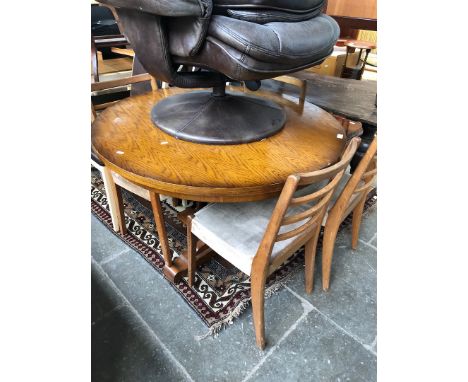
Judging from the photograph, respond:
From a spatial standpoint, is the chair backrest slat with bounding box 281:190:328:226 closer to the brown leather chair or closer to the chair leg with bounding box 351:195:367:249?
the brown leather chair

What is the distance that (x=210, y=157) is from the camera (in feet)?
3.40

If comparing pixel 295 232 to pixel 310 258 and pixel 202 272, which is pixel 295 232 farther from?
pixel 202 272

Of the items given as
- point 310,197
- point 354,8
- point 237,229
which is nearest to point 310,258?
point 237,229

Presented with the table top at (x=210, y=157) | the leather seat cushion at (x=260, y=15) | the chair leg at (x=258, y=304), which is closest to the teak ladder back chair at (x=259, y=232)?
the chair leg at (x=258, y=304)

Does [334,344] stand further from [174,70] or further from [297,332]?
[174,70]

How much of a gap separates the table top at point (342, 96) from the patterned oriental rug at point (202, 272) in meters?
0.66

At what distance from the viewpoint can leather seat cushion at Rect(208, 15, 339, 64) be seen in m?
0.85

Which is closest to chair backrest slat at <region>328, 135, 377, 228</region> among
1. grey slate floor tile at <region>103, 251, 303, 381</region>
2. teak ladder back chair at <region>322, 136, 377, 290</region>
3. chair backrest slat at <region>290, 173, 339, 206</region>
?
teak ladder back chair at <region>322, 136, 377, 290</region>

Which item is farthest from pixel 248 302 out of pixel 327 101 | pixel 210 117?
pixel 327 101

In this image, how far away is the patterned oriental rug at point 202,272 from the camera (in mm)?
1344

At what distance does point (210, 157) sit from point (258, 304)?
57 centimetres

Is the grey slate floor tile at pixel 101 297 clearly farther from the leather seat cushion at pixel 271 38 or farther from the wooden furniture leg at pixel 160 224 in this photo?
the leather seat cushion at pixel 271 38

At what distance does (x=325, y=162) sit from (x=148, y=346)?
99 centimetres

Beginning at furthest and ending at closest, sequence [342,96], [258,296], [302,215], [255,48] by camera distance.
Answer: [342,96] < [258,296] < [302,215] < [255,48]
